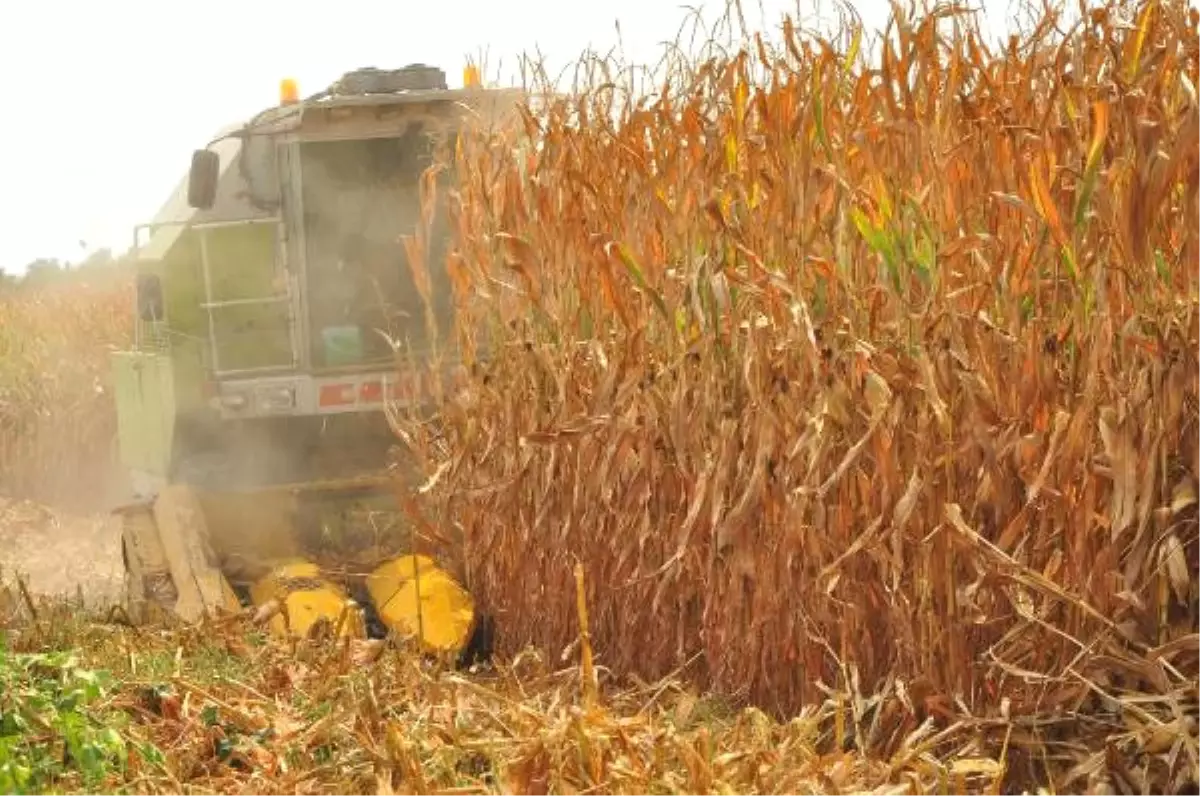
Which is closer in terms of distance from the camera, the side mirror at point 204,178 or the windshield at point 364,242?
the side mirror at point 204,178

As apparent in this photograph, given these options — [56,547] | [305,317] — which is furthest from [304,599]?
[56,547]

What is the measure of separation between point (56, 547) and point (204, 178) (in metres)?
5.57

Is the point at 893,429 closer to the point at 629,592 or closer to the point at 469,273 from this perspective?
the point at 629,592

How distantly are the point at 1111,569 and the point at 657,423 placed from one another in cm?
178

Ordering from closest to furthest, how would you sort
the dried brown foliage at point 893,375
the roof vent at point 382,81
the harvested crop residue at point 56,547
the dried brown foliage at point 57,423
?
the dried brown foliage at point 893,375 < the roof vent at point 382,81 < the harvested crop residue at point 56,547 < the dried brown foliage at point 57,423

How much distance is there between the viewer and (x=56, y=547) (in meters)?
13.3

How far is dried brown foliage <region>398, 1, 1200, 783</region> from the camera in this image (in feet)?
13.1

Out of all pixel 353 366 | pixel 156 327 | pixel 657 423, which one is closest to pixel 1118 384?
pixel 657 423

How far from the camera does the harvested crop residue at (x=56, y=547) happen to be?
1162 centimetres

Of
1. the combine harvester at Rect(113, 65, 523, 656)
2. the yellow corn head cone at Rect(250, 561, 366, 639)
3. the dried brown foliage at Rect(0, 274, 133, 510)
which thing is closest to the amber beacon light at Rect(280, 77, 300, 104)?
the combine harvester at Rect(113, 65, 523, 656)

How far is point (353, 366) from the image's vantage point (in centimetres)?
888

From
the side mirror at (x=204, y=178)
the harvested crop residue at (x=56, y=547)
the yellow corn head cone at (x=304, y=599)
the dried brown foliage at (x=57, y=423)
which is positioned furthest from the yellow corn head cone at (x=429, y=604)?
the dried brown foliage at (x=57, y=423)

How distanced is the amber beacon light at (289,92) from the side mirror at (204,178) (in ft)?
2.82

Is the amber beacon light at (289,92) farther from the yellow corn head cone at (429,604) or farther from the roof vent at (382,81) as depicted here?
the yellow corn head cone at (429,604)
